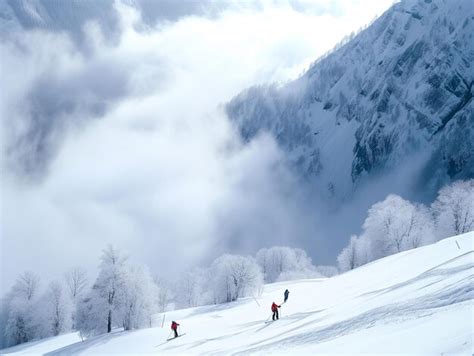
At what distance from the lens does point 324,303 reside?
33.4 m

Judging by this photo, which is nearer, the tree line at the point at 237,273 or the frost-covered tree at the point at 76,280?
the tree line at the point at 237,273

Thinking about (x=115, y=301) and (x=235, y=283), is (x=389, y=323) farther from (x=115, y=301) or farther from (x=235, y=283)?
(x=235, y=283)

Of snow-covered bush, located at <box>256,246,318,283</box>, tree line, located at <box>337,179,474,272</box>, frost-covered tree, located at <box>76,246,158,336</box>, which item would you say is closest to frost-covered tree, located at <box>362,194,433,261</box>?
tree line, located at <box>337,179,474,272</box>

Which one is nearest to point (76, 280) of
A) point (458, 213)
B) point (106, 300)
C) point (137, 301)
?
point (106, 300)

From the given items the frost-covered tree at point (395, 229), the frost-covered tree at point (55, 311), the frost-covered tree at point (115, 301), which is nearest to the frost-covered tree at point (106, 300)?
the frost-covered tree at point (115, 301)

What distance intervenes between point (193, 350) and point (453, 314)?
66.0ft

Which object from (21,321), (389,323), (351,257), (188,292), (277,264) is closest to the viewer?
(389,323)

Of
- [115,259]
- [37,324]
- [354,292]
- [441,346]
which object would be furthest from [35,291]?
[441,346]

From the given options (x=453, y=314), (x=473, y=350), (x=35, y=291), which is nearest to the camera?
(x=473, y=350)

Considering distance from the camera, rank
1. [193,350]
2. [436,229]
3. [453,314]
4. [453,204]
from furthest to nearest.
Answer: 1. [436,229]
2. [453,204]
3. [193,350]
4. [453,314]

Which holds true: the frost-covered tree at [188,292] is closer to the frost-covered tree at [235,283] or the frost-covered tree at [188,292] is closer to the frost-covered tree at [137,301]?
the frost-covered tree at [235,283]

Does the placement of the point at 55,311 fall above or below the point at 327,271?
below

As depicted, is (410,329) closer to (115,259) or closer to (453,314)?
(453,314)

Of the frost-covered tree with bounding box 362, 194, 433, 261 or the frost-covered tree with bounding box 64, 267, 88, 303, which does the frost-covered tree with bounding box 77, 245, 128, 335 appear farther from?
the frost-covered tree with bounding box 362, 194, 433, 261
